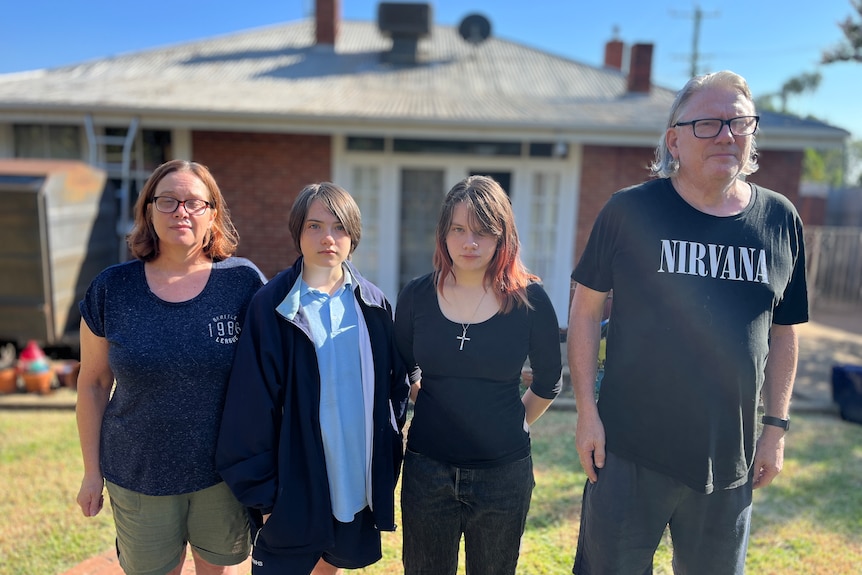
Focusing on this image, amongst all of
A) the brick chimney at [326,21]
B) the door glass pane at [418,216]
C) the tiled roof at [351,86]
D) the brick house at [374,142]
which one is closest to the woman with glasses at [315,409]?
the brick house at [374,142]

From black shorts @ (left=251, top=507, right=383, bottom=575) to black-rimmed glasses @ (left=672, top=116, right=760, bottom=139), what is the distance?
1.58 meters

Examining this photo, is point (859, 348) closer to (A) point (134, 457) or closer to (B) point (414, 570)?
(B) point (414, 570)

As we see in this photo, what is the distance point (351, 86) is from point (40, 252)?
480 centimetres

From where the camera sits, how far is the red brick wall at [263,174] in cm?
771

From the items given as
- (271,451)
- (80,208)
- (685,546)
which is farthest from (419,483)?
(80,208)

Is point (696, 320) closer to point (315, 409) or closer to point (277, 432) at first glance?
point (315, 409)

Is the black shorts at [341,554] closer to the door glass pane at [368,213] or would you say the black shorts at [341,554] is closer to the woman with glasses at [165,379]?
the woman with glasses at [165,379]

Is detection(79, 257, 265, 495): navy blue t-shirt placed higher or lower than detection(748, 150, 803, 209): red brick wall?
lower

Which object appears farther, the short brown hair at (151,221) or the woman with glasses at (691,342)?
the short brown hair at (151,221)

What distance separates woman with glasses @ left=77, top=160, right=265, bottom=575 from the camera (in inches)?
69.9

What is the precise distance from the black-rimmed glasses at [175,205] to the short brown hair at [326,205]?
12.3 inches

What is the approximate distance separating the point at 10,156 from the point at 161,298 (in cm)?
795

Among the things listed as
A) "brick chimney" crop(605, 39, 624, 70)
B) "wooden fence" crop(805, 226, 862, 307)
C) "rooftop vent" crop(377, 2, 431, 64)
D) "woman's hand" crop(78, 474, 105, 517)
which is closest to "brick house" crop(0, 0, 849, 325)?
"rooftop vent" crop(377, 2, 431, 64)

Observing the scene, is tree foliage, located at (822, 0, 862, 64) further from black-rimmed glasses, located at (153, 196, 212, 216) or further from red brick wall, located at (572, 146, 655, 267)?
black-rimmed glasses, located at (153, 196, 212, 216)
